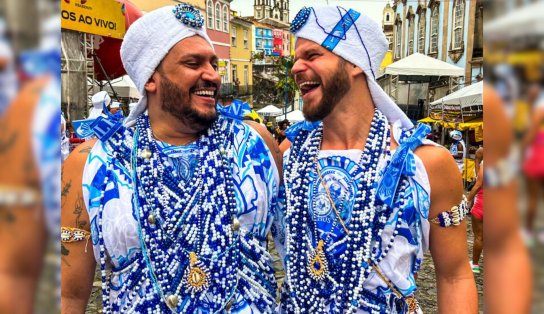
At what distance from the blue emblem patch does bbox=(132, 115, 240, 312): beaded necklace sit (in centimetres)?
70

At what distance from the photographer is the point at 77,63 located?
8.73 meters

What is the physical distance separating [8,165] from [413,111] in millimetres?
20477

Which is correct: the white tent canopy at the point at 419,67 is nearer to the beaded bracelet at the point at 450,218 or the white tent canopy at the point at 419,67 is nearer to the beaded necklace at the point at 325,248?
the beaded necklace at the point at 325,248

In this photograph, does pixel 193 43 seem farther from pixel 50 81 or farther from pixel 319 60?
pixel 50 81

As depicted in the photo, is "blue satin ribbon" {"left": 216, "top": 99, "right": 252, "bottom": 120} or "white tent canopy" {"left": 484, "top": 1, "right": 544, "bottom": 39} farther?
"blue satin ribbon" {"left": 216, "top": 99, "right": 252, "bottom": 120}

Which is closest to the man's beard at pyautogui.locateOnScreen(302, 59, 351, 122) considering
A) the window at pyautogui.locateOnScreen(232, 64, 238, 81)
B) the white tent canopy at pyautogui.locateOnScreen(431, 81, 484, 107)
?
the white tent canopy at pyautogui.locateOnScreen(431, 81, 484, 107)

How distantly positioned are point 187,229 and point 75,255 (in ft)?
1.61

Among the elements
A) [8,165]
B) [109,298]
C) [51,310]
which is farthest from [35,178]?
[109,298]

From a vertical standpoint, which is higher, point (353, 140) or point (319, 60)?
point (319, 60)

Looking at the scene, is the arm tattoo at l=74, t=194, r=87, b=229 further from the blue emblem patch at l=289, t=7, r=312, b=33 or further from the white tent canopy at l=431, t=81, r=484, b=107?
the white tent canopy at l=431, t=81, r=484, b=107

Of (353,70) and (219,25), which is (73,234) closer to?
(353,70)

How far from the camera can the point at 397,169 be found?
6.33 feet

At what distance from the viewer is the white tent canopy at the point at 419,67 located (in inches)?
496

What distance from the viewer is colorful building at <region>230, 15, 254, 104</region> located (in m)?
34.1
